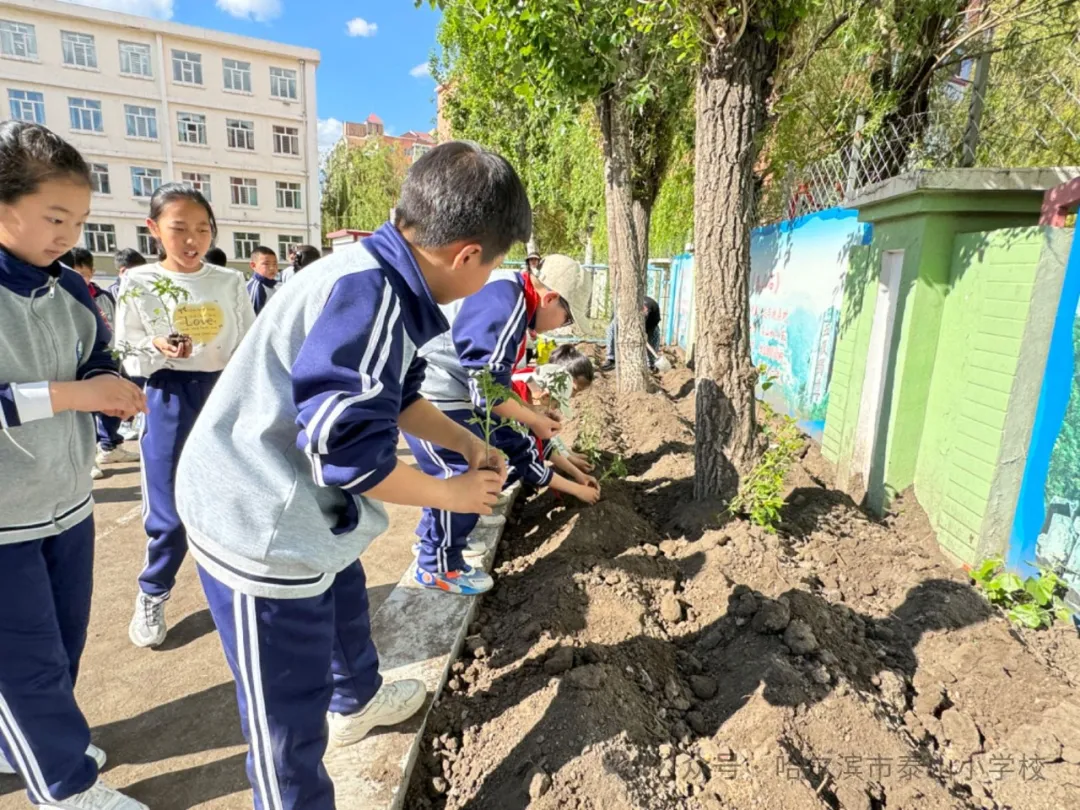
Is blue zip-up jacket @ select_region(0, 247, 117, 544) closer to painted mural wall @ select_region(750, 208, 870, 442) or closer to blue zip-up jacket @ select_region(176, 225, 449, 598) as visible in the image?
blue zip-up jacket @ select_region(176, 225, 449, 598)

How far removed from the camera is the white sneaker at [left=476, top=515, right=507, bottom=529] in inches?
149

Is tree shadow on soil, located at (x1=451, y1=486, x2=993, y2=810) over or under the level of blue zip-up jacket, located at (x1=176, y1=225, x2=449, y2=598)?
under

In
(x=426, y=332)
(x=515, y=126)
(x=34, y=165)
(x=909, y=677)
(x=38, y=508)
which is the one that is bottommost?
(x=909, y=677)

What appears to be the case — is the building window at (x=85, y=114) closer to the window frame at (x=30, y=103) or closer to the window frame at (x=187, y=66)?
the window frame at (x=30, y=103)

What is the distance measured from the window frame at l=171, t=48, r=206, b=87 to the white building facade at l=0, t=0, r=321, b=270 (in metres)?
0.05

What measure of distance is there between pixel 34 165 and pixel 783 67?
4.72 metres

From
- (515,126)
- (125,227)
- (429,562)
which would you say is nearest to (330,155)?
(125,227)

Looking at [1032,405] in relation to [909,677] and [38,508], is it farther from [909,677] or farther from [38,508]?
[38,508]

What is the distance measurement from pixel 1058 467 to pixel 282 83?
36.4 meters

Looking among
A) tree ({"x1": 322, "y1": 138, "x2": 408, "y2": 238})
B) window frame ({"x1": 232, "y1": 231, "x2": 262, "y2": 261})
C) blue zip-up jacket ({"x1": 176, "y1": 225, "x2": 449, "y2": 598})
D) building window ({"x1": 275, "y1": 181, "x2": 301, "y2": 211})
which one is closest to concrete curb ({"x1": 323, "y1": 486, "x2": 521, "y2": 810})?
blue zip-up jacket ({"x1": 176, "y1": 225, "x2": 449, "y2": 598})

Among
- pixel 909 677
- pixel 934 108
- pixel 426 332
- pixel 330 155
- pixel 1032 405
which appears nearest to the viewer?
pixel 426 332

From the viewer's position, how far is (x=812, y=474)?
189 inches

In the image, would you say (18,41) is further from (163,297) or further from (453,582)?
(453,582)

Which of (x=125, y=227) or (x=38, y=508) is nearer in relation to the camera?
(x=38, y=508)
